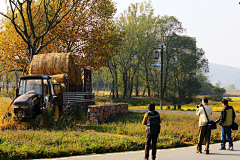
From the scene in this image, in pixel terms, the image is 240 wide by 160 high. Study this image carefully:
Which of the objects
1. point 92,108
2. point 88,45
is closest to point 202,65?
point 88,45

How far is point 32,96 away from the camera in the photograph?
12234 mm

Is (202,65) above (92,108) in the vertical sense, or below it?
above

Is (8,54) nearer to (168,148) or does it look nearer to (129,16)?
(168,148)

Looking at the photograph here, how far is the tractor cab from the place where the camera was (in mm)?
11836

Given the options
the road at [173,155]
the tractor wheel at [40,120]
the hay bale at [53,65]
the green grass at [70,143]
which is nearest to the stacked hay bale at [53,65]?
the hay bale at [53,65]

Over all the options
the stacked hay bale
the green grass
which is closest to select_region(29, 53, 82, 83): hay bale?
the stacked hay bale

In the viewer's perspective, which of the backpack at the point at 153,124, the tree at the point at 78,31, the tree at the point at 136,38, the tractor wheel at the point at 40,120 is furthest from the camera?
the tree at the point at 136,38

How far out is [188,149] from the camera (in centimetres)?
977

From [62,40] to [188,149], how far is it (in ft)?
65.3

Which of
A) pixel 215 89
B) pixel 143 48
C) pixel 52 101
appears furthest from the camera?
pixel 215 89

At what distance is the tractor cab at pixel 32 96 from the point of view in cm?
1184

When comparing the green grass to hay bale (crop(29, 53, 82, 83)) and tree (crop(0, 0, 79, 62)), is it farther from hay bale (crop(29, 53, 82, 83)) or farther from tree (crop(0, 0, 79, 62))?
tree (crop(0, 0, 79, 62))

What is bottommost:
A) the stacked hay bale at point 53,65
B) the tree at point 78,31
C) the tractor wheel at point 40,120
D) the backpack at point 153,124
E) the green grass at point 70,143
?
the green grass at point 70,143

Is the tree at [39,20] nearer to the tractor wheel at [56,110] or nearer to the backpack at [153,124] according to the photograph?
the tractor wheel at [56,110]
